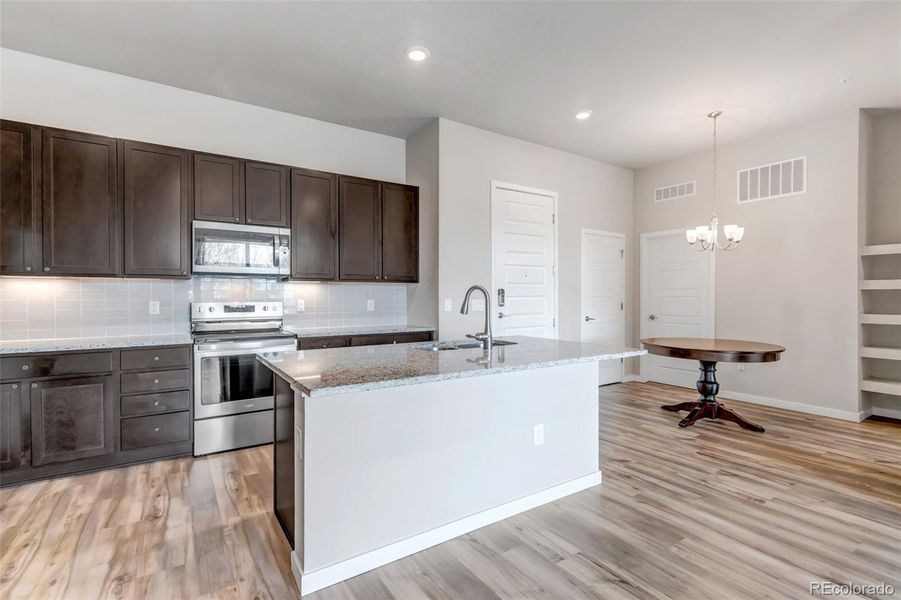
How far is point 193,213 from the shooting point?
11.6 feet

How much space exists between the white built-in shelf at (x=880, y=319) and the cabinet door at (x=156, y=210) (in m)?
6.29

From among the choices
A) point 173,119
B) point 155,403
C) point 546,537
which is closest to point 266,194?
point 173,119

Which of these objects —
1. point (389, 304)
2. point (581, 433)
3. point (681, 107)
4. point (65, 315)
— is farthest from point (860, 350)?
point (65, 315)

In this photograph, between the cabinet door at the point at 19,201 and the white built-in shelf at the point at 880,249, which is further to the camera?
the white built-in shelf at the point at 880,249

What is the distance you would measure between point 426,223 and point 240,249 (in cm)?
182

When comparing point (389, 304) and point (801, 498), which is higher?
point (389, 304)

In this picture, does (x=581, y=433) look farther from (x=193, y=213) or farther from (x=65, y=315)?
(x=65, y=315)

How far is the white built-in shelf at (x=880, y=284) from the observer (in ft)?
13.3

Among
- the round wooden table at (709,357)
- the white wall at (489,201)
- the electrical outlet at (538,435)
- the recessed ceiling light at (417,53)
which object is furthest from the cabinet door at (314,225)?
the round wooden table at (709,357)

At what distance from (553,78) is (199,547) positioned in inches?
156

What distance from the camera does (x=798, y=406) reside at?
4.63 metres

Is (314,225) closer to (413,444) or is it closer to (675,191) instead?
(413,444)

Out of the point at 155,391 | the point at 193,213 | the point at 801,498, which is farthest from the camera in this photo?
the point at 193,213

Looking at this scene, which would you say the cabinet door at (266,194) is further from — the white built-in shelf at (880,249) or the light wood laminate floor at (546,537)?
the white built-in shelf at (880,249)
